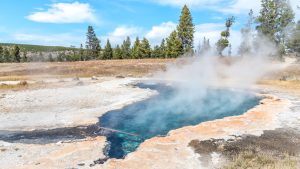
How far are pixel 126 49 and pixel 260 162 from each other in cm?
9960

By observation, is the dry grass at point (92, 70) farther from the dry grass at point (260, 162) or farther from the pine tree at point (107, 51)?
the dry grass at point (260, 162)

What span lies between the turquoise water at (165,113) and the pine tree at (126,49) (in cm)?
6992

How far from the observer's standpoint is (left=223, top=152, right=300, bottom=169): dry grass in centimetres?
1408

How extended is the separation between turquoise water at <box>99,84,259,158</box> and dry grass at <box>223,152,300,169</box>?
17.1ft

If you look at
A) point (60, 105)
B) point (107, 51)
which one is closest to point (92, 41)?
point (107, 51)

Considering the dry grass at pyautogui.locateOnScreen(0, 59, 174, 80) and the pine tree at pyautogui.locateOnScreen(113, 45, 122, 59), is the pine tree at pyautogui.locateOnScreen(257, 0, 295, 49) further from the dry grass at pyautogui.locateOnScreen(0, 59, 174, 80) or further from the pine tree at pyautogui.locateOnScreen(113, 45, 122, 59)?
the pine tree at pyautogui.locateOnScreen(113, 45, 122, 59)

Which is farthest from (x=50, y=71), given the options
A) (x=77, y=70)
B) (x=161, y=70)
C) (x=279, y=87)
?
(x=279, y=87)

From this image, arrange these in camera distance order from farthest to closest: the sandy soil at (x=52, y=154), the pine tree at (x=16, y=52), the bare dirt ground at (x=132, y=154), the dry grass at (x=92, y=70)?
the pine tree at (x=16, y=52)
the dry grass at (x=92, y=70)
the bare dirt ground at (x=132, y=154)
the sandy soil at (x=52, y=154)

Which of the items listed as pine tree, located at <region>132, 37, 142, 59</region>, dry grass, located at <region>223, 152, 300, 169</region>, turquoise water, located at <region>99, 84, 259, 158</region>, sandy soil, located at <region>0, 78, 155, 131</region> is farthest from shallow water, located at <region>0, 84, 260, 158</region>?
pine tree, located at <region>132, 37, 142, 59</region>

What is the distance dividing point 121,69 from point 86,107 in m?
35.9

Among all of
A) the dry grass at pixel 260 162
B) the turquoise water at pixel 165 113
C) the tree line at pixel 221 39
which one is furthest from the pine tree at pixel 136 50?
the dry grass at pixel 260 162

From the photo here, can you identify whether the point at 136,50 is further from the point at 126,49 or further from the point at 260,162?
the point at 260,162

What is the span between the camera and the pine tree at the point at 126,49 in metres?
109

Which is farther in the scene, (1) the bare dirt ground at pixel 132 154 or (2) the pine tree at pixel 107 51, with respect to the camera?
(2) the pine tree at pixel 107 51
